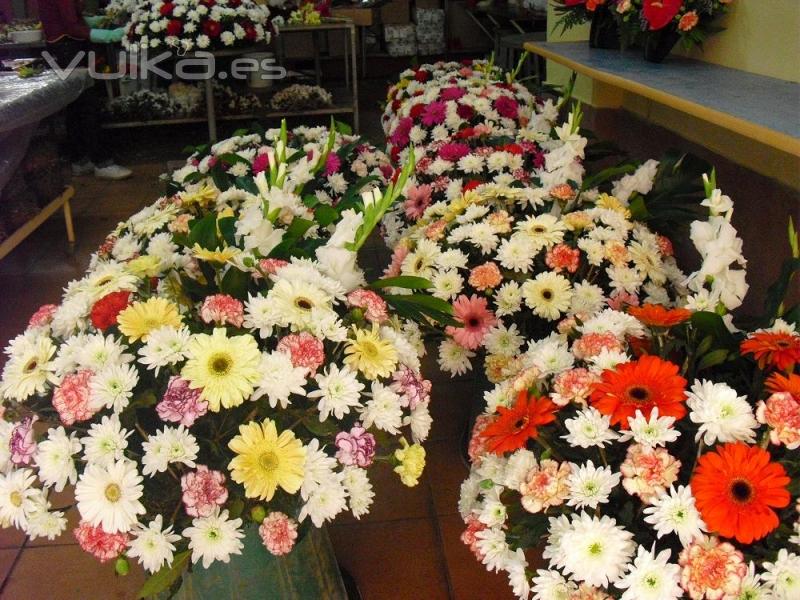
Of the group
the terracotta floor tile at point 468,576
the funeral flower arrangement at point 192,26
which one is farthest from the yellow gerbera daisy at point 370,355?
the funeral flower arrangement at point 192,26

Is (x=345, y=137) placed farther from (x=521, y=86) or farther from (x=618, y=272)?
(x=618, y=272)

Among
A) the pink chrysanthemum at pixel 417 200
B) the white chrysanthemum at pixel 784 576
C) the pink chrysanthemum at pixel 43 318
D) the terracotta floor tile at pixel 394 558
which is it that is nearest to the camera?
the white chrysanthemum at pixel 784 576

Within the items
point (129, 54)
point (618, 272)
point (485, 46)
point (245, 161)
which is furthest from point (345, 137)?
point (485, 46)

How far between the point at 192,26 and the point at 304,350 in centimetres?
425

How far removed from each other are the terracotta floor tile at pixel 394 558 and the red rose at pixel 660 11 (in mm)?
1145

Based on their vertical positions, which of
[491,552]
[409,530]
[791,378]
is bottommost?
[409,530]

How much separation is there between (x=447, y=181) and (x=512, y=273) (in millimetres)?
579

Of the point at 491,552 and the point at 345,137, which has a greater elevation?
the point at 345,137

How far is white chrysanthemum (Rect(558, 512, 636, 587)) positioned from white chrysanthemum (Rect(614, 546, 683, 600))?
0.06ft

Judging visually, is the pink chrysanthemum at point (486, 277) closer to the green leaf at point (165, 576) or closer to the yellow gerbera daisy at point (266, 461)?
the yellow gerbera daisy at point (266, 461)

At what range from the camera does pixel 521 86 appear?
2713 millimetres

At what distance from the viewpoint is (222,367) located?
1.02 meters

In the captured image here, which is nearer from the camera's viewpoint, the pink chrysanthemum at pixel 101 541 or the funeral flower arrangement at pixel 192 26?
the pink chrysanthemum at pixel 101 541

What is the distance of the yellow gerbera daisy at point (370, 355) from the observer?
1097 millimetres
